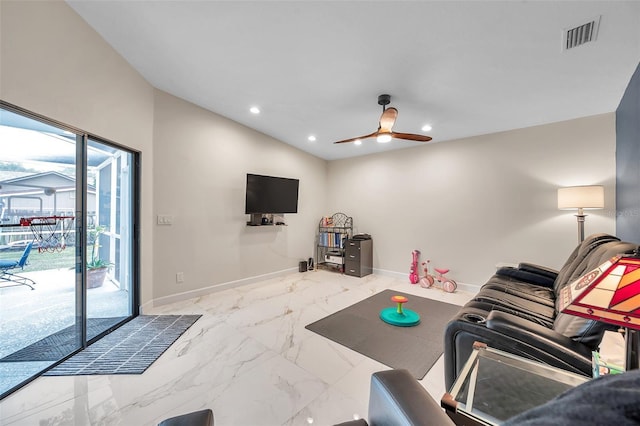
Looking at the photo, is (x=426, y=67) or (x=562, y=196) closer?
(x=426, y=67)

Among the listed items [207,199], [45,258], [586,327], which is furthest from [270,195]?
[586,327]

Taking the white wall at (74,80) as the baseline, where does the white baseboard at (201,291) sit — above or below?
below

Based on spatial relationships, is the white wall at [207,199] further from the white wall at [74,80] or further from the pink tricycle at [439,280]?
the pink tricycle at [439,280]

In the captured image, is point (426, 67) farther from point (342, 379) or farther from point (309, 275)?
point (309, 275)

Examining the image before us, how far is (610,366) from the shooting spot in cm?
104

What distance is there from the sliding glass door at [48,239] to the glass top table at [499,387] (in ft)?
9.29

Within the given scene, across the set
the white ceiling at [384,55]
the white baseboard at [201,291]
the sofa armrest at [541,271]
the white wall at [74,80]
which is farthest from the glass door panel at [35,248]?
the sofa armrest at [541,271]

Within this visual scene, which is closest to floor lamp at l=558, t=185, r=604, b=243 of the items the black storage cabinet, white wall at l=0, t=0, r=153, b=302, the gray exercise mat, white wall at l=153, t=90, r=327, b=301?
the gray exercise mat

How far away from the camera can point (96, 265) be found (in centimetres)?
266

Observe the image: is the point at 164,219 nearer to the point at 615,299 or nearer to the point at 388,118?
the point at 388,118

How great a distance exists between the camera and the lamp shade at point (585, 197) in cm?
283

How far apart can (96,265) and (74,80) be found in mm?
1814

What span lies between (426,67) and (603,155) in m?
2.71

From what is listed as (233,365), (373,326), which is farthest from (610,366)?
(233,365)
